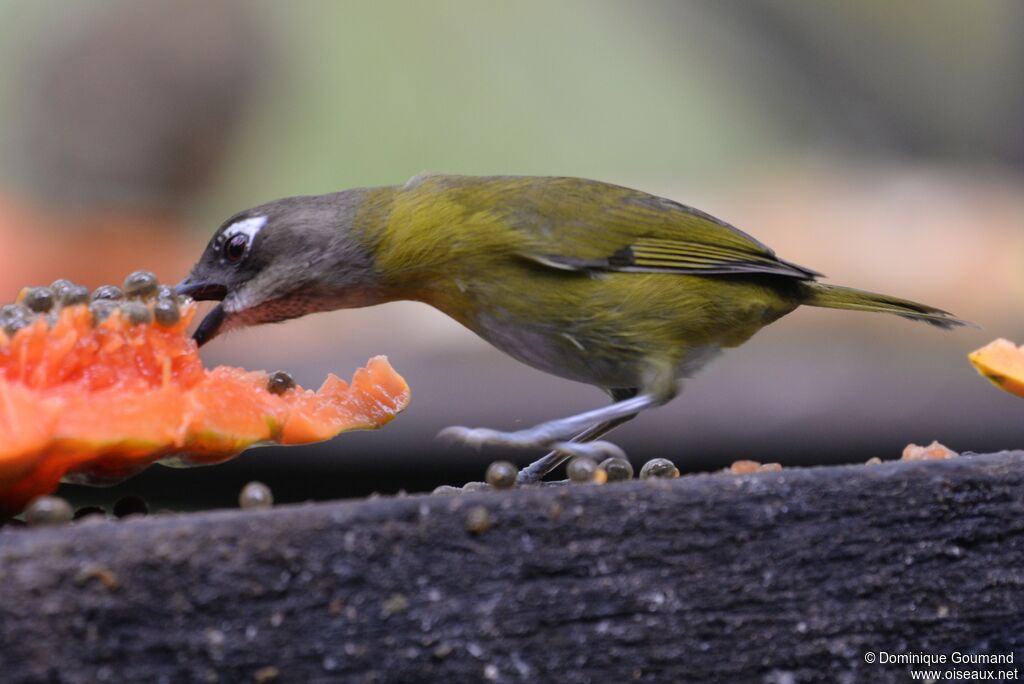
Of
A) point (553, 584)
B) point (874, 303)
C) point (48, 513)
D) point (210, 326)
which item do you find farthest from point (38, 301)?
point (874, 303)

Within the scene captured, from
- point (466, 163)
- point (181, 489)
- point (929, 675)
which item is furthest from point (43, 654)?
point (466, 163)

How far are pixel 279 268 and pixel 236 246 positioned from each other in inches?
5.3

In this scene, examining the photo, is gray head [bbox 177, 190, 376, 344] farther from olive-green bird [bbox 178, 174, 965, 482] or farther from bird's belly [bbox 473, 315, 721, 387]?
bird's belly [bbox 473, 315, 721, 387]

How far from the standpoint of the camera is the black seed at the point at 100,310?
2.69 metres

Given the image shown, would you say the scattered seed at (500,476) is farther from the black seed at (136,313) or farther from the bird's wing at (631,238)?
the bird's wing at (631,238)

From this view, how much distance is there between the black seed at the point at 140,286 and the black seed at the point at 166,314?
12 cm

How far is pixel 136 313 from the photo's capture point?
272 centimetres

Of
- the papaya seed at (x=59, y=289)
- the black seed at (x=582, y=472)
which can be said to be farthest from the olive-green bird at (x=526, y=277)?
the black seed at (x=582, y=472)

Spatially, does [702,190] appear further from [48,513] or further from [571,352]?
[48,513]

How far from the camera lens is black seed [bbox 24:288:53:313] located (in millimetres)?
2775

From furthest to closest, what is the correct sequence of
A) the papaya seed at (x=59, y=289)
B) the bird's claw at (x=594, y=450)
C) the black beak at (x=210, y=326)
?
1. the black beak at (x=210, y=326)
2. the bird's claw at (x=594, y=450)
3. the papaya seed at (x=59, y=289)

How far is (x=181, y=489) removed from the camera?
611 centimetres

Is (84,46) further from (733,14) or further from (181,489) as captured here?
(733,14)

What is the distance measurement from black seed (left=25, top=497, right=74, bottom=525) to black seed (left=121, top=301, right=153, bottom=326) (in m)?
0.63
